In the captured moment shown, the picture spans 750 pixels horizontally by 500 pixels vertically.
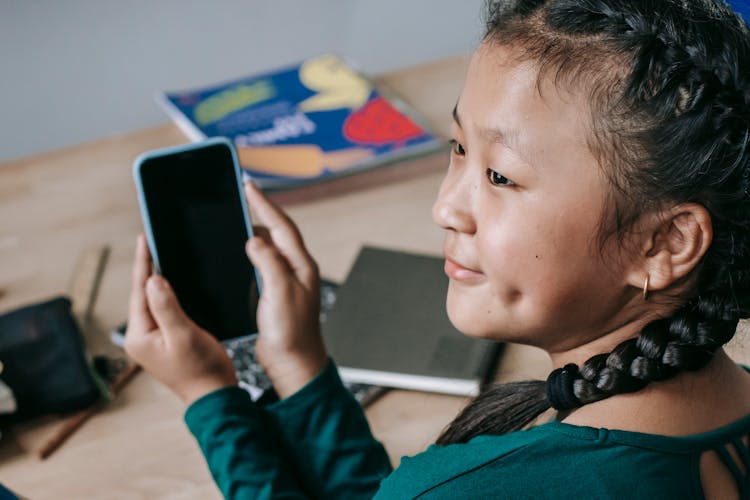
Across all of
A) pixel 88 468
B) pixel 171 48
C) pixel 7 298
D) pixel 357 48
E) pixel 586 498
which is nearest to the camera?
pixel 586 498

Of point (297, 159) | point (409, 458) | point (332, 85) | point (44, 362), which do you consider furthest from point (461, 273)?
point (332, 85)

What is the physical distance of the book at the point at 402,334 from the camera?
36.9 inches

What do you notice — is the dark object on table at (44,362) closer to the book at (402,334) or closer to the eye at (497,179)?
the book at (402,334)

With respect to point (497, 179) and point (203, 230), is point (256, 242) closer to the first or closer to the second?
point (203, 230)

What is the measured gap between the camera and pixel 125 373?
3.13 feet

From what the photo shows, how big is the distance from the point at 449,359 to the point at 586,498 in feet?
1.19

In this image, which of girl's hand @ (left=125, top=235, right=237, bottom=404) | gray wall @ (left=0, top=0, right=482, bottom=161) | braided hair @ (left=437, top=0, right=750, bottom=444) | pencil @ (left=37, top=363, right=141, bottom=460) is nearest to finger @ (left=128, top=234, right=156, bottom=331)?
girl's hand @ (left=125, top=235, right=237, bottom=404)

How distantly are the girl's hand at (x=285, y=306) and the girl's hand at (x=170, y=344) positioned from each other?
5 centimetres

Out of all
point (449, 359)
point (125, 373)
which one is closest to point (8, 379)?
point (125, 373)

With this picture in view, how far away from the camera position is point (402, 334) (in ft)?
3.21

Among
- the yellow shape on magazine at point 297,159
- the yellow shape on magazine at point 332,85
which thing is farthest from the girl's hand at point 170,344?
the yellow shape on magazine at point 332,85

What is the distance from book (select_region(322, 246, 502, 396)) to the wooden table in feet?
0.07

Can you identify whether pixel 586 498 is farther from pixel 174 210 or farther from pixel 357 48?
pixel 357 48

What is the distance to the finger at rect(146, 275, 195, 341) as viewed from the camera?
2.81 feet
